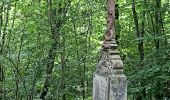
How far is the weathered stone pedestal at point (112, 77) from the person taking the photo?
4.00 meters

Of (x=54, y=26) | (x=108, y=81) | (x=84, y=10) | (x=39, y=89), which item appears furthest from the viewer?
(x=39, y=89)

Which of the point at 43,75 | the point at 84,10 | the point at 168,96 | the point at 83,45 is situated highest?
the point at 84,10

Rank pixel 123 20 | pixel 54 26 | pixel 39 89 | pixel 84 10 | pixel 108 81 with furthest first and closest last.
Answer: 1. pixel 123 20
2. pixel 39 89
3. pixel 84 10
4. pixel 54 26
5. pixel 108 81

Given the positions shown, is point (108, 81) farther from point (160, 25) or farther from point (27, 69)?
point (160, 25)

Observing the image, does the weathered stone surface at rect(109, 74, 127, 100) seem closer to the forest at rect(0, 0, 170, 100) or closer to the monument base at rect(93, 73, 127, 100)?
the monument base at rect(93, 73, 127, 100)

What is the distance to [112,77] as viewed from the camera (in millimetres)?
3990

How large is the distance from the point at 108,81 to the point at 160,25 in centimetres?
703

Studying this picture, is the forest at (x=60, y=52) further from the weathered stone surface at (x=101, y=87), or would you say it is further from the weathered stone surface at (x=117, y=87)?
the weathered stone surface at (x=117, y=87)

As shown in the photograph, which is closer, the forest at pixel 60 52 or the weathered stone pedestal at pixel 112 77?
the weathered stone pedestal at pixel 112 77

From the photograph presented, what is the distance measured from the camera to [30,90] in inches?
360

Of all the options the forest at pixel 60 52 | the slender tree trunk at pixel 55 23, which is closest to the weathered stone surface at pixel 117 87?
the forest at pixel 60 52

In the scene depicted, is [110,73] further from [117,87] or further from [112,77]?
[117,87]

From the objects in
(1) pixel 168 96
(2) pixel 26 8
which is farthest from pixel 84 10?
(1) pixel 168 96

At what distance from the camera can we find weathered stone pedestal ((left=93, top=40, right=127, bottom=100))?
4.00m
